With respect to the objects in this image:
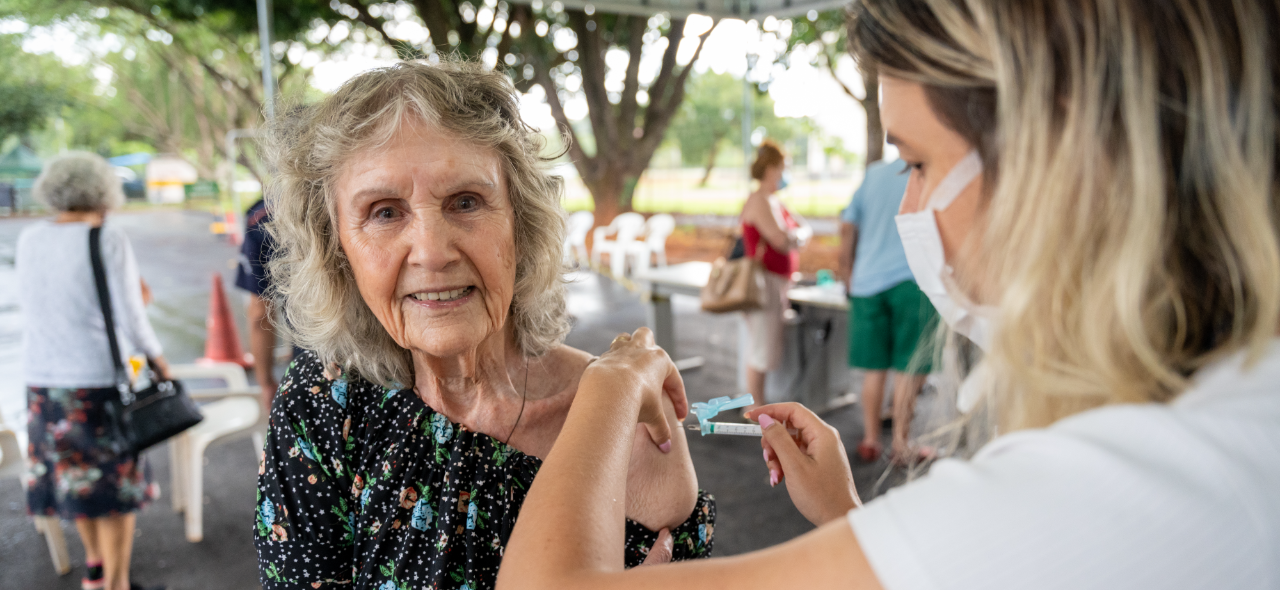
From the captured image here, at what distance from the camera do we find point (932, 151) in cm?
80

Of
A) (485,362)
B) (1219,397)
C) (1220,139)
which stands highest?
(1220,139)

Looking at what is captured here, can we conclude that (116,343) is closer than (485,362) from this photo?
No

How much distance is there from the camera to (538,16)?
9.68 m

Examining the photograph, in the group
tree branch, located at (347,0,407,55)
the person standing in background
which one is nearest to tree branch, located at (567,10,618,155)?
tree branch, located at (347,0,407,55)

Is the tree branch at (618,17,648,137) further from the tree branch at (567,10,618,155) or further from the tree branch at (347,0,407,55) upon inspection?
the tree branch at (347,0,407,55)

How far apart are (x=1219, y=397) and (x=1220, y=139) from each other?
0.69 feet

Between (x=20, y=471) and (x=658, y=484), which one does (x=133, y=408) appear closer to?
(x=20, y=471)

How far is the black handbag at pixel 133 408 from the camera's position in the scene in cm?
312

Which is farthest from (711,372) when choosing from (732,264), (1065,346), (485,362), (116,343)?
(1065,346)

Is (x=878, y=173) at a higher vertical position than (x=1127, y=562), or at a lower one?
higher

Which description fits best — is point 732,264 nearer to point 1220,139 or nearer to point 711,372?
point 711,372

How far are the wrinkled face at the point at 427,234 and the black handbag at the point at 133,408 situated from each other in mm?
2373

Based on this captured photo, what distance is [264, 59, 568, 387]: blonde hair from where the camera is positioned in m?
1.32

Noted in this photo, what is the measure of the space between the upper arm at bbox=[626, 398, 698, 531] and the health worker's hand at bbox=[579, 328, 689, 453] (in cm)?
3
